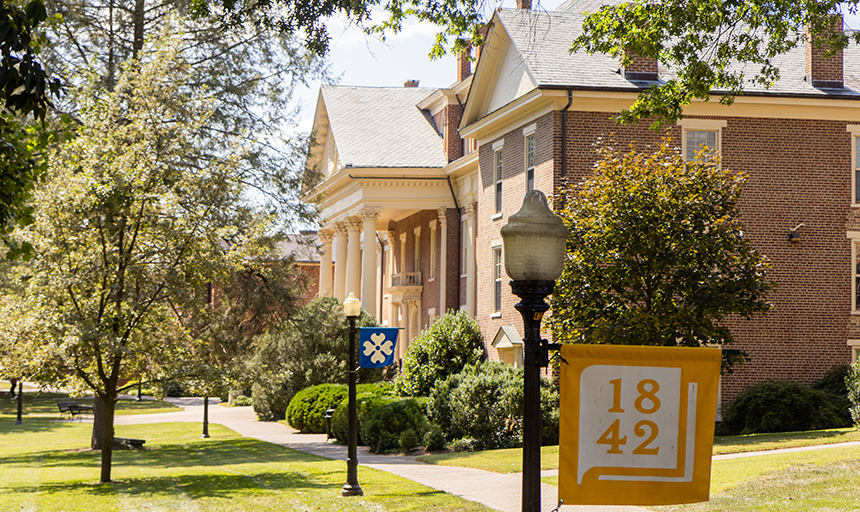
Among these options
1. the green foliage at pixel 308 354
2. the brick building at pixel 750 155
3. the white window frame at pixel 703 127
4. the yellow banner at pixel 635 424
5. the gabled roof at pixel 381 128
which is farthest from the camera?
the gabled roof at pixel 381 128

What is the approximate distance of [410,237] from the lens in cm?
4216

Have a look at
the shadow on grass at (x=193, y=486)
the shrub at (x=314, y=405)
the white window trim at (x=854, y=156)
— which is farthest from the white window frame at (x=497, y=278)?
the shadow on grass at (x=193, y=486)

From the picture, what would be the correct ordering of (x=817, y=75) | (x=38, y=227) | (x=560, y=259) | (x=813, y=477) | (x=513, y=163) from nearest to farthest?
1. (x=560, y=259)
2. (x=813, y=477)
3. (x=38, y=227)
4. (x=817, y=75)
5. (x=513, y=163)

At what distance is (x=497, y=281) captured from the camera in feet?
90.6

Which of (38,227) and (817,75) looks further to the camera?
(817,75)

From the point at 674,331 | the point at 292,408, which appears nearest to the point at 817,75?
the point at 674,331

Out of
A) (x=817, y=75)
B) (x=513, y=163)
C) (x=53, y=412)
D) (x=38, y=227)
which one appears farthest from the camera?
(x=53, y=412)

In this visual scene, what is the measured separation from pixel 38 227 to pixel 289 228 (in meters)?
12.9

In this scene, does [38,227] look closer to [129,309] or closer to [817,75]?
[129,309]

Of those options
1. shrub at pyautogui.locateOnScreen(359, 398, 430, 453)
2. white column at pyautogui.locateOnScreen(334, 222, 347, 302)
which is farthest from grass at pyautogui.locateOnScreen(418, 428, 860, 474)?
white column at pyautogui.locateOnScreen(334, 222, 347, 302)

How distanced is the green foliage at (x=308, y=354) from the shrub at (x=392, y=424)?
496cm

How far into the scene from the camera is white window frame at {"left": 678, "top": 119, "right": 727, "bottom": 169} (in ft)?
78.8

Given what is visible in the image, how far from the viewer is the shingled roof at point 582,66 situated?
935 inches

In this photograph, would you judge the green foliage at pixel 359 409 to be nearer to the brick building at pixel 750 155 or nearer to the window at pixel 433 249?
the brick building at pixel 750 155
